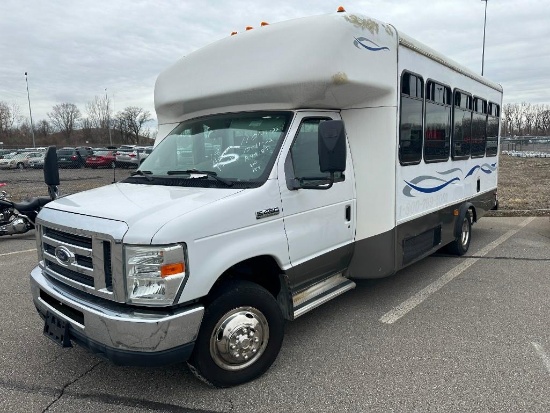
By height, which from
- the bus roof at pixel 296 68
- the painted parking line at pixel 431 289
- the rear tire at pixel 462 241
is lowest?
the painted parking line at pixel 431 289

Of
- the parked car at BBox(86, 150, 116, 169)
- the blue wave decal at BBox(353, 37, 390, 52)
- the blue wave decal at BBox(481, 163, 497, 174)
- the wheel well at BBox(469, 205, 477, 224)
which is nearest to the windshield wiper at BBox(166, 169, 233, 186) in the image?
the blue wave decal at BBox(353, 37, 390, 52)

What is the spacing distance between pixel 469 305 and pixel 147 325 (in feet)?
12.3

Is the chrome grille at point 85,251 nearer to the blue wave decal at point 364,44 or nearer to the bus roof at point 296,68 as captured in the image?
the bus roof at point 296,68

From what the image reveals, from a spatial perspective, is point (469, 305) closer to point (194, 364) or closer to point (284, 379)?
point (284, 379)

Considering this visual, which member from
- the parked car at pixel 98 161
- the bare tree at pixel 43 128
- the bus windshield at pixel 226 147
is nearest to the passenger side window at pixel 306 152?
the bus windshield at pixel 226 147

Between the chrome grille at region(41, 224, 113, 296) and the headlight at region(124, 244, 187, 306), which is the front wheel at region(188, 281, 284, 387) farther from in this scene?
the chrome grille at region(41, 224, 113, 296)

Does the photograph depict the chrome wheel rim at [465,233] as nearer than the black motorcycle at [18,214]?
Yes

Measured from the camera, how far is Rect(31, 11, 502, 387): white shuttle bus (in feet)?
9.54

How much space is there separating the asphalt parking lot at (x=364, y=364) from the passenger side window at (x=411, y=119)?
174cm

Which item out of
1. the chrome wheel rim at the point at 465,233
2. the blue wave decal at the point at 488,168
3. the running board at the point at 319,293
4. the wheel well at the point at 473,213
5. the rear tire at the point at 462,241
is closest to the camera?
the running board at the point at 319,293

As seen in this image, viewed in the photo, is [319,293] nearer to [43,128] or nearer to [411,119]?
[411,119]

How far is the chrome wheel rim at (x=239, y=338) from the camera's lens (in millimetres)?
3248

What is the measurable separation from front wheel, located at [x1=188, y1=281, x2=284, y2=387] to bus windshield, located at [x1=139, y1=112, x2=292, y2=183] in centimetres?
94

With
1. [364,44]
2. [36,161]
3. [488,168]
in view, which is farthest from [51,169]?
[36,161]
